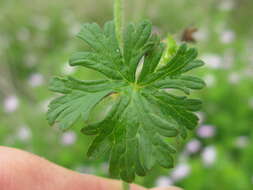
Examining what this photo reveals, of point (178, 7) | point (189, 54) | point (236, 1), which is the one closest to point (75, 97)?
point (189, 54)

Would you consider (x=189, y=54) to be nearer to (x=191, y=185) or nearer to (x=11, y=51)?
(x=191, y=185)

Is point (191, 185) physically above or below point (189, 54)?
below

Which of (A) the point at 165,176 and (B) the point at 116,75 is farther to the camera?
(A) the point at 165,176

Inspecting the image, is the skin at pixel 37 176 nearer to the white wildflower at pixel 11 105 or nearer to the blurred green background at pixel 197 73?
the blurred green background at pixel 197 73

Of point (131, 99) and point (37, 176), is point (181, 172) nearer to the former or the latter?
point (37, 176)

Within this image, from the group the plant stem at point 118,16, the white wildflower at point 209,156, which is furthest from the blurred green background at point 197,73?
the plant stem at point 118,16
